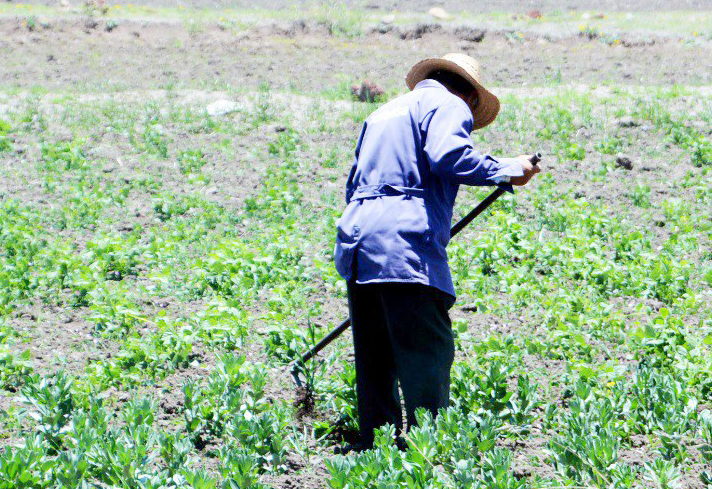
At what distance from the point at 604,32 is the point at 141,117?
7754mm

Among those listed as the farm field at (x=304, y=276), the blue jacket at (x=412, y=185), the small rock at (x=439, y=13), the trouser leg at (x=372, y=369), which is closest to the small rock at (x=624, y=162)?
the farm field at (x=304, y=276)

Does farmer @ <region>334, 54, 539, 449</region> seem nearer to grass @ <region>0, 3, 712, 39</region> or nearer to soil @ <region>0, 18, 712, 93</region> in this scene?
soil @ <region>0, 18, 712, 93</region>

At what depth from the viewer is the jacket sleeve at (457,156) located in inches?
151

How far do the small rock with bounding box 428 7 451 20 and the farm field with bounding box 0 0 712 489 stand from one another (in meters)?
3.41

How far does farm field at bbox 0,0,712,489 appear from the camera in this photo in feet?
13.0

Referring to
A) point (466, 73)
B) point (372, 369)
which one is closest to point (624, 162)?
point (466, 73)

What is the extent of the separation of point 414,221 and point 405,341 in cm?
55

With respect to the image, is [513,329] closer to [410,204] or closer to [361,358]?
[361,358]

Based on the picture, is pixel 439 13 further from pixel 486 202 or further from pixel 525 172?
pixel 525 172

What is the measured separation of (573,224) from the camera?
23.3ft

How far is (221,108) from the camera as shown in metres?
10.1

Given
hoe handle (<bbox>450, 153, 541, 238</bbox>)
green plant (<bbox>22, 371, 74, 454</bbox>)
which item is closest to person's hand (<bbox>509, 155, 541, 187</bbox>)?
hoe handle (<bbox>450, 153, 541, 238</bbox>)

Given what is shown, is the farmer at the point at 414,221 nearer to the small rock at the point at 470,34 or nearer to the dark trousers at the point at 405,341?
the dark trousers at the point at 405,341

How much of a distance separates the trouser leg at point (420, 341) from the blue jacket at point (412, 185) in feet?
0.31
